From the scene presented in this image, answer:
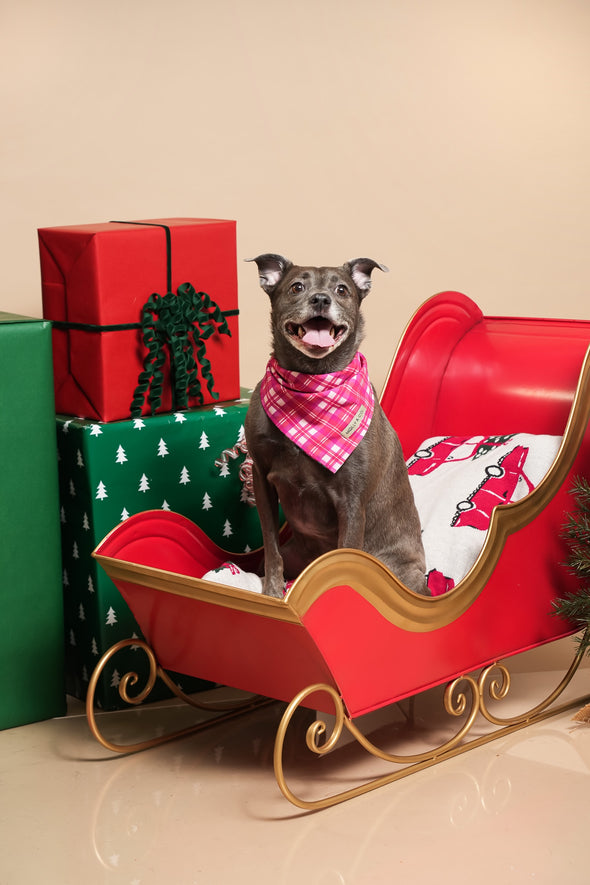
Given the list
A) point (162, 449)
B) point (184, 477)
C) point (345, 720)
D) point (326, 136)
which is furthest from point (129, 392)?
point (326, 136)

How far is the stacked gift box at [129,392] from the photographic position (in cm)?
270

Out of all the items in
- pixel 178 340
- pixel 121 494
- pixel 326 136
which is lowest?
pixel 121 494

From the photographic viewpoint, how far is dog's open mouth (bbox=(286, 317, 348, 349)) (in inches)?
88.6

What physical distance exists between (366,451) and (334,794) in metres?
0.78

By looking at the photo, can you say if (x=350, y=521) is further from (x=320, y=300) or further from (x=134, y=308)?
(x=134, y=308)

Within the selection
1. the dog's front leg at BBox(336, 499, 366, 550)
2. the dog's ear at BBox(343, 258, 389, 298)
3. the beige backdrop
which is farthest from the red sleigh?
the beige backdrop

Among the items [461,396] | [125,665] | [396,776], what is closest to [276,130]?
[461,396]

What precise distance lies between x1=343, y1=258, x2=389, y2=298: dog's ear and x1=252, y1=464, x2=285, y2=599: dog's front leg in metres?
0.48

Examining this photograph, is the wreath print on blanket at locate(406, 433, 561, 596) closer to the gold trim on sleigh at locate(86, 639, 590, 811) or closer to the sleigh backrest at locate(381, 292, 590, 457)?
the sleigh backrest at locate(381, 292, 590, 457)

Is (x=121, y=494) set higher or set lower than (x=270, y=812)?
higher

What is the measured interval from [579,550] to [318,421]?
2.81 ft

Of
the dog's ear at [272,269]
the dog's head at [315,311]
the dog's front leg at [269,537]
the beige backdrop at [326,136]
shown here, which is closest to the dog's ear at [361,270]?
the dog's head at [315,311]

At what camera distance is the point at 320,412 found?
2.32 m

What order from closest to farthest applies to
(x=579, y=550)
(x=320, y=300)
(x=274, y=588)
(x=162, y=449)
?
(x=320, y=300)
(x=274, y=588)
(x=579, y=550)
(x=162, y=449)
